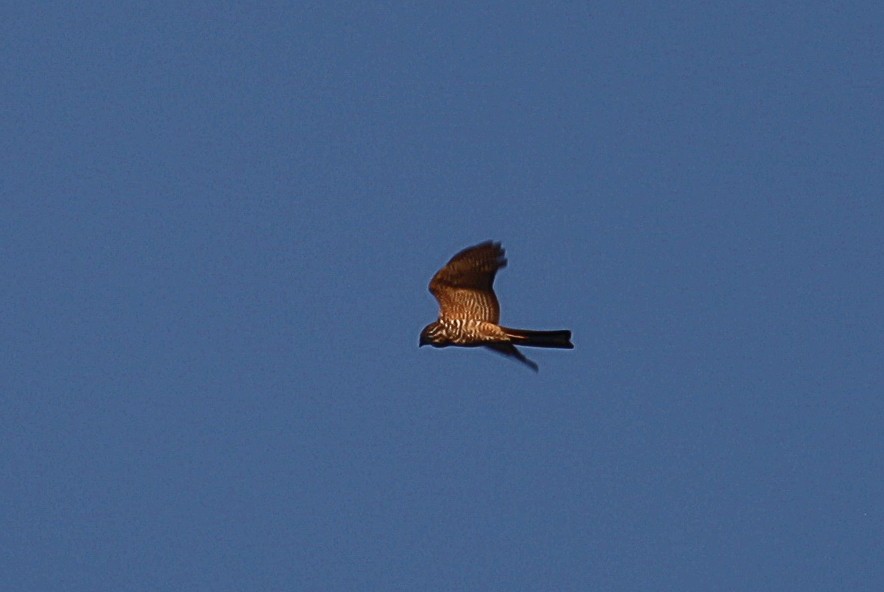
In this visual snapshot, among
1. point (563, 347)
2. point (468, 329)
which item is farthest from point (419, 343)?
point (563, 347)

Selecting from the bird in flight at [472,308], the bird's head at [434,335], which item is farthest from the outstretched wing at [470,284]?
the bird's head at [434,335]

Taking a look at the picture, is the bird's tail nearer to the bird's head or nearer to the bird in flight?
the bird in flight

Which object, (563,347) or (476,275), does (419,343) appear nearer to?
(476,275)

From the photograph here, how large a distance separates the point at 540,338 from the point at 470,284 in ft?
4.22

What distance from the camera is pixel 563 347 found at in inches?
553

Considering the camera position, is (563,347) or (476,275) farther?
(476,275)

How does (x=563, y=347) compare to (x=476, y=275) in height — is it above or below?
below

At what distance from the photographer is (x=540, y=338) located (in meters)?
14.4

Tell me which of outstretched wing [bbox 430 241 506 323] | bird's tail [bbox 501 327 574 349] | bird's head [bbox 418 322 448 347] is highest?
outstretched wing [bbox 430 241 506 323]

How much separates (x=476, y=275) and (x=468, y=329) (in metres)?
0.70

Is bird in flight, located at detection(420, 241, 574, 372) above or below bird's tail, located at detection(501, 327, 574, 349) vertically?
above

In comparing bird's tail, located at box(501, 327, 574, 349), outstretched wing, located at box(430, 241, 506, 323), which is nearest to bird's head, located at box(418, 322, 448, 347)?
outstretched wing, located at box(430, 241, 506, 323)

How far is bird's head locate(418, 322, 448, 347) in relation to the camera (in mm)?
15602

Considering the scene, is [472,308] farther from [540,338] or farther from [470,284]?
[540,338]
